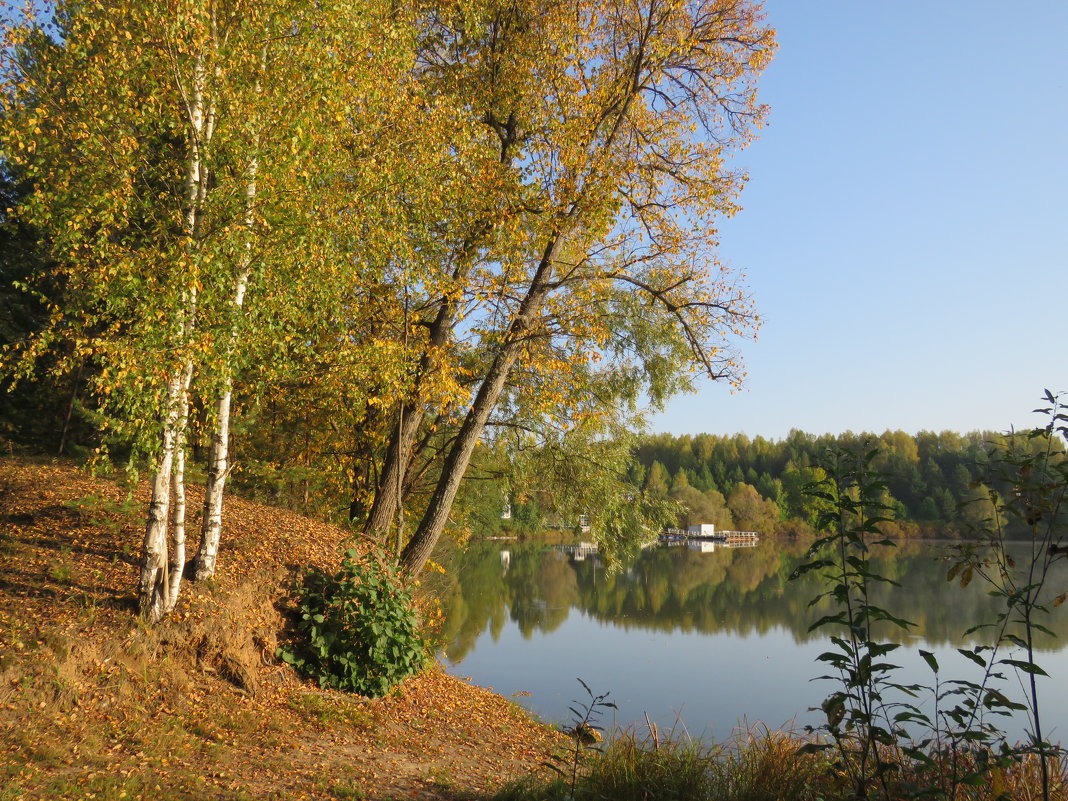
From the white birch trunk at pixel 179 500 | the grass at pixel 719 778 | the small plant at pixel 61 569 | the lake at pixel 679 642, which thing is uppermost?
the white birch trunk at pixel 179 500

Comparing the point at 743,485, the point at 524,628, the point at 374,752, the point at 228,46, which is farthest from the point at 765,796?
the point at 743,485

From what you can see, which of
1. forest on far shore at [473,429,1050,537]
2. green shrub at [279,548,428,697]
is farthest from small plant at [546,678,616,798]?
forest on far shore at [473,429,1050,537]

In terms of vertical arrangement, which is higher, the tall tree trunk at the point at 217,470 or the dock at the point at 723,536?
the tall tree trunk at the point at 217,470

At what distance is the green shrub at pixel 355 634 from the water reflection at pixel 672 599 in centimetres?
498

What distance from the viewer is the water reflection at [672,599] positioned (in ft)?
62.8

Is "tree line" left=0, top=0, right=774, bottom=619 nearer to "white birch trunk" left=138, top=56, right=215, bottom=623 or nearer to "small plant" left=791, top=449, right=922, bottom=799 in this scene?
"white birch trunk" left=138, top=56, right=215, bottom=623

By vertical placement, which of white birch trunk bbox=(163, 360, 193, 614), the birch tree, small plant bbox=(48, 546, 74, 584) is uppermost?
the birch tree

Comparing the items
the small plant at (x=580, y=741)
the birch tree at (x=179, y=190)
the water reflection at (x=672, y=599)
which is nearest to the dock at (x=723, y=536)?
the water reflection at (x=672, y=599)

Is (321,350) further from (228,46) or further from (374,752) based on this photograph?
(374,752)

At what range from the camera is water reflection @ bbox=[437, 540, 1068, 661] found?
19141 mm

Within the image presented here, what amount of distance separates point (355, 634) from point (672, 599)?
2115cm

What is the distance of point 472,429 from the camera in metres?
9.85

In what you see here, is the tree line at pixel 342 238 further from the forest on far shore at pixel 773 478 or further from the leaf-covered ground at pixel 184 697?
the forest on far shore at pixel 773 478

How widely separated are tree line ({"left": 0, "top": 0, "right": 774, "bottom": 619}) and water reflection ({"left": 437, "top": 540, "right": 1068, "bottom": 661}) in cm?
348
